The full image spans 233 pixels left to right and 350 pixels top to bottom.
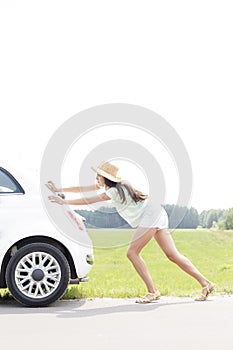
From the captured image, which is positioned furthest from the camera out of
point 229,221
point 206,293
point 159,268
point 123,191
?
point 229,221

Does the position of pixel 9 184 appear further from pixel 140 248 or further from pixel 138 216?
pixel 140 248

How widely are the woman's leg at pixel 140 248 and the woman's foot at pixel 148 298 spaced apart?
55mm

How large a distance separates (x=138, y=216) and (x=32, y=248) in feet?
4.25

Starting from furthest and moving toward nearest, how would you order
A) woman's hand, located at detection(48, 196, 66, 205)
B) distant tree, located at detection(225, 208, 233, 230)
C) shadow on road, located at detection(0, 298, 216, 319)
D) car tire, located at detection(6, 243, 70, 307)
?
distant tree, located at detection(225, 208, 233, 230) → woman's hand, located at detection(48, 196, 66, 205) → car tire, located at detection(6, 243, 70, 307) → shadow on road, located at detection(0, 298, 216, 319)

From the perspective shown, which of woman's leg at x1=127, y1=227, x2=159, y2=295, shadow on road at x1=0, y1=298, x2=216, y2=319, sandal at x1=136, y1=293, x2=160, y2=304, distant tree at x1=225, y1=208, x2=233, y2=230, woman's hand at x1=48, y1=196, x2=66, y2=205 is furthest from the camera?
distant tree at x1=225, y1=208, x2=233, y2=230

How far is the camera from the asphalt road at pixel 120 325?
538 centimetres

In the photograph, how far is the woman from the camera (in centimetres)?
760

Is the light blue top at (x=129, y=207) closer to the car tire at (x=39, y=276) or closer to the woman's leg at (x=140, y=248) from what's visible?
the woman's leg at (x=140, y=248)

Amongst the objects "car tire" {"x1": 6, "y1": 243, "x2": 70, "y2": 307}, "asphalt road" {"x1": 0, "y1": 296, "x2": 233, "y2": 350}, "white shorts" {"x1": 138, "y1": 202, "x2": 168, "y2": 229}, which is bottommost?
"asphalt road" {"x1": 0, "y1": 296, "x2": 233, "y2": 350}

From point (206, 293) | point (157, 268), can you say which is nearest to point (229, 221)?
point (157, 268)

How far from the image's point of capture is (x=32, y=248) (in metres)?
7.29

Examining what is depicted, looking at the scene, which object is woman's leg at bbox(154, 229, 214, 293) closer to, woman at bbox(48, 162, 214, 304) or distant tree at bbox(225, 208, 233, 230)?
woman at bbox(48, 162, 214, 304)

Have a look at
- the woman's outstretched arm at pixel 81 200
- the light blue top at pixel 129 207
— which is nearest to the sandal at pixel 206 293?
the light blue top at pixel 129 207

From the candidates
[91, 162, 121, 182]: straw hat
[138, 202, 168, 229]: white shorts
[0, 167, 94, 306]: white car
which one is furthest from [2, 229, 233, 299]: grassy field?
[91, 162, 121, 182]: straw hat
